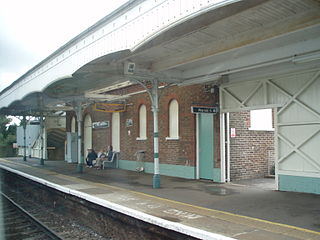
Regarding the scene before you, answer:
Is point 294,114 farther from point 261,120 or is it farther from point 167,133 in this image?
point 167,133

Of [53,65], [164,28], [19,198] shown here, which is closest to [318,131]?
[164,28]

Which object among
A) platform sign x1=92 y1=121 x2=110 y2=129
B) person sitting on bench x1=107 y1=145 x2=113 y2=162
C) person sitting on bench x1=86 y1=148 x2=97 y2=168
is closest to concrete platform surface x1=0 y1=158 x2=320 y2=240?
person sitting on bench x1=107 y1=145 x2=113 y2=162

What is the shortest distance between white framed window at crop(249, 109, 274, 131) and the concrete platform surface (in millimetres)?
2039

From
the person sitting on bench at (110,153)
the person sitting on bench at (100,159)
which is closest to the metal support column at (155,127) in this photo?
the person sitting on bench at (110,153)

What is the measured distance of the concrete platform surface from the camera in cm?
625

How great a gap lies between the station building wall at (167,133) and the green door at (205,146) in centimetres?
23

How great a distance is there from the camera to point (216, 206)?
8516 millimetres

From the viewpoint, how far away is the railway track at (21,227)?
9.35m

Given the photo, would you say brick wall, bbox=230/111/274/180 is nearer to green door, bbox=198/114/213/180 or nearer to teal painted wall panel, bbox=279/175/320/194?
green door, bbox=198/114/213/180

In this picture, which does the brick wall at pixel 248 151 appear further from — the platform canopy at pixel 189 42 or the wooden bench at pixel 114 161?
the wooden bench at pixel 114 161

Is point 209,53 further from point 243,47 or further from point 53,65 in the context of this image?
point 53,65

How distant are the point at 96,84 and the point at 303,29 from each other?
28.6 feet

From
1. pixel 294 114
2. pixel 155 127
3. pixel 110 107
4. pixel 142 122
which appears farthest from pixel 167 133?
pixel 294 114

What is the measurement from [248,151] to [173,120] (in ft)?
11.2
